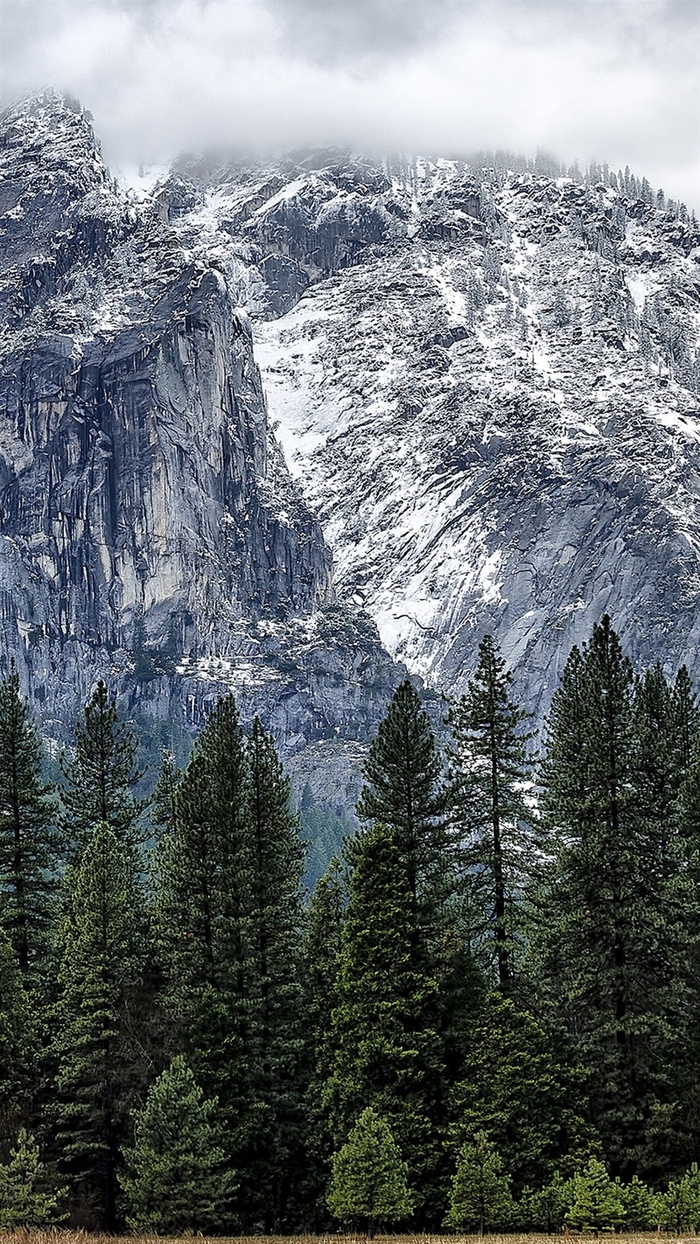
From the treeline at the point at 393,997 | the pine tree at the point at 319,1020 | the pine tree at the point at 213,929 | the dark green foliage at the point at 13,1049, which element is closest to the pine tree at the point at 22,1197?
the treeline at the point at 393,997

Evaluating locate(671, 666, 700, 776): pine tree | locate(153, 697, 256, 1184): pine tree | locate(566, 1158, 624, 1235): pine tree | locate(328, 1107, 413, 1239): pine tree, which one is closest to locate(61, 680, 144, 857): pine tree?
locate(153, 697, 256, 1184): pine tree

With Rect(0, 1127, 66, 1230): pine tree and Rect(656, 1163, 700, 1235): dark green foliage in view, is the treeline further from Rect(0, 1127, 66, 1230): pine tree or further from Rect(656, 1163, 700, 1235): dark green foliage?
Rect(656, 1163, 700, 1235): dark green foliage

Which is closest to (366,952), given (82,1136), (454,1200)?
(454,1200)

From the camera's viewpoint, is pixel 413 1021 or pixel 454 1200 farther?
pixel 413 1021

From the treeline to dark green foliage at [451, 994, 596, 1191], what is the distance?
10 centimetres

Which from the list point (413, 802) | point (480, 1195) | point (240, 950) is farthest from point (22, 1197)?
point (413, 802)

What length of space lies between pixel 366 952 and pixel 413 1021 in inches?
101

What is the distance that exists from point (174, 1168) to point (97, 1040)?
7516 millimetres

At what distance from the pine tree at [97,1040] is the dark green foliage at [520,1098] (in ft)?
35.5

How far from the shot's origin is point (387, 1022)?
129 feet

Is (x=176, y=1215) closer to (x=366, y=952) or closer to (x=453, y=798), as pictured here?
(x=366, y=952)

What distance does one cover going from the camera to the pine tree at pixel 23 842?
160ft

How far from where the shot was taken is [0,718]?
→ 50.0 metres

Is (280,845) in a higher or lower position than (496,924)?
higher
